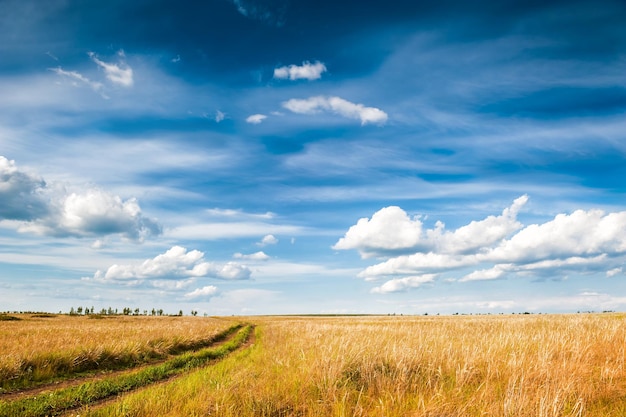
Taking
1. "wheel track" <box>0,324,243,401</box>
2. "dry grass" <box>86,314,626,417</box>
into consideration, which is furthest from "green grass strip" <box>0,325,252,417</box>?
"dry grass" <box>86,314,626,417</box>

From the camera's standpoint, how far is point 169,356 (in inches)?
802

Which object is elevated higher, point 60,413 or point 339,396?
point 339,396

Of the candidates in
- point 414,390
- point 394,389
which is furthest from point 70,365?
point 414,390

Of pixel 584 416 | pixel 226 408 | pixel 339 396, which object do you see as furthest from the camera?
pixel 339 396

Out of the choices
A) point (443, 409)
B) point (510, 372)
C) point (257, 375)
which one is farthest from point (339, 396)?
point (510, 372)

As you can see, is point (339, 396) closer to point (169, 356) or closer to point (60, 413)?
point (60, 413)

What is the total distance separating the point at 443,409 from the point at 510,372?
2994 millimetres

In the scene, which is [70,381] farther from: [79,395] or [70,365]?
[79,395]

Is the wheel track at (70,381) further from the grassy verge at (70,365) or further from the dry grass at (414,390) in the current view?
the dry grass at (414,390)

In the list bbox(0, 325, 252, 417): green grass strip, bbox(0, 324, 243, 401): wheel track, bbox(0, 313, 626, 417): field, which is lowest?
bbox(0, 324, 243, 401): wheel track

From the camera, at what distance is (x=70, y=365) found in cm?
1498

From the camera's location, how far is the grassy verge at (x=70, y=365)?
12664 mm

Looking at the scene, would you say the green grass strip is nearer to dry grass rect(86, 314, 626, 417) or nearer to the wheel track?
the wheel track

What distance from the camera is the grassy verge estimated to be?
12664 millimetres
